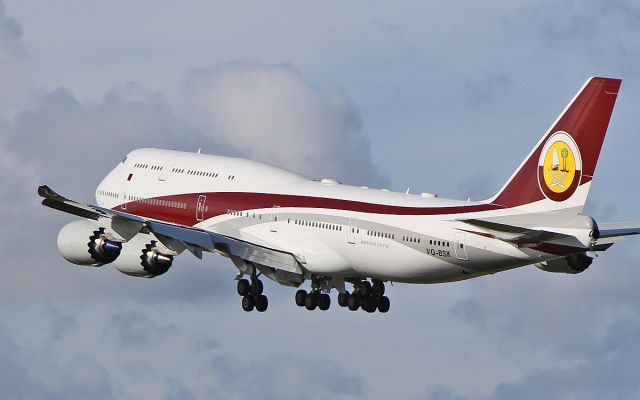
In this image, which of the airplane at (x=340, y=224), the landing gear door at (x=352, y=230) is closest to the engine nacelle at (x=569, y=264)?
the airplane at (x=340, y=224)

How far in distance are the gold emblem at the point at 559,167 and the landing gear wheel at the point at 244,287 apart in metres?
16.8

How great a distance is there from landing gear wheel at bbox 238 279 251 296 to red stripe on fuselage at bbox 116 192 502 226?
3.29 metres

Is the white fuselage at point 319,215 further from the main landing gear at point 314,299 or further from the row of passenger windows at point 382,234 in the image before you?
the main landing gear at point 314,299

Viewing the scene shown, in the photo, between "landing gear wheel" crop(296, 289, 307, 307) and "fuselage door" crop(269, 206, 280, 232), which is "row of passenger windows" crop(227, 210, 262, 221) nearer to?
"fuselage door" crop(269, 206, 280, 232)

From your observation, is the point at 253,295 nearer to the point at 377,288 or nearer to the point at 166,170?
the point at 377,288

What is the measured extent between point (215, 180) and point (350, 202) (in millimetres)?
9165

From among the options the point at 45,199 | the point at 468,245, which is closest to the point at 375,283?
the point at 468,245

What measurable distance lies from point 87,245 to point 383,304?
1353cm

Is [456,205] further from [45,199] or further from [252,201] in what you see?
[45,199]

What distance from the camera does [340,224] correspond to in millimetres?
84000

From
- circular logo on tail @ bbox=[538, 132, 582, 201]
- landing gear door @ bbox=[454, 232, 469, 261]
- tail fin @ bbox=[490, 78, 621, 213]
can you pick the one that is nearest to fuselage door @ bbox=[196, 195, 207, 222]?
landing gear door @ bbox=[454, 232, 469, 261]

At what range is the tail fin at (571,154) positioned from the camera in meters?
77.0

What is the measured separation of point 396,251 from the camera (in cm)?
8194

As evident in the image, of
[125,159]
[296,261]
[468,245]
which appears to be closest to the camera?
[468,245]
